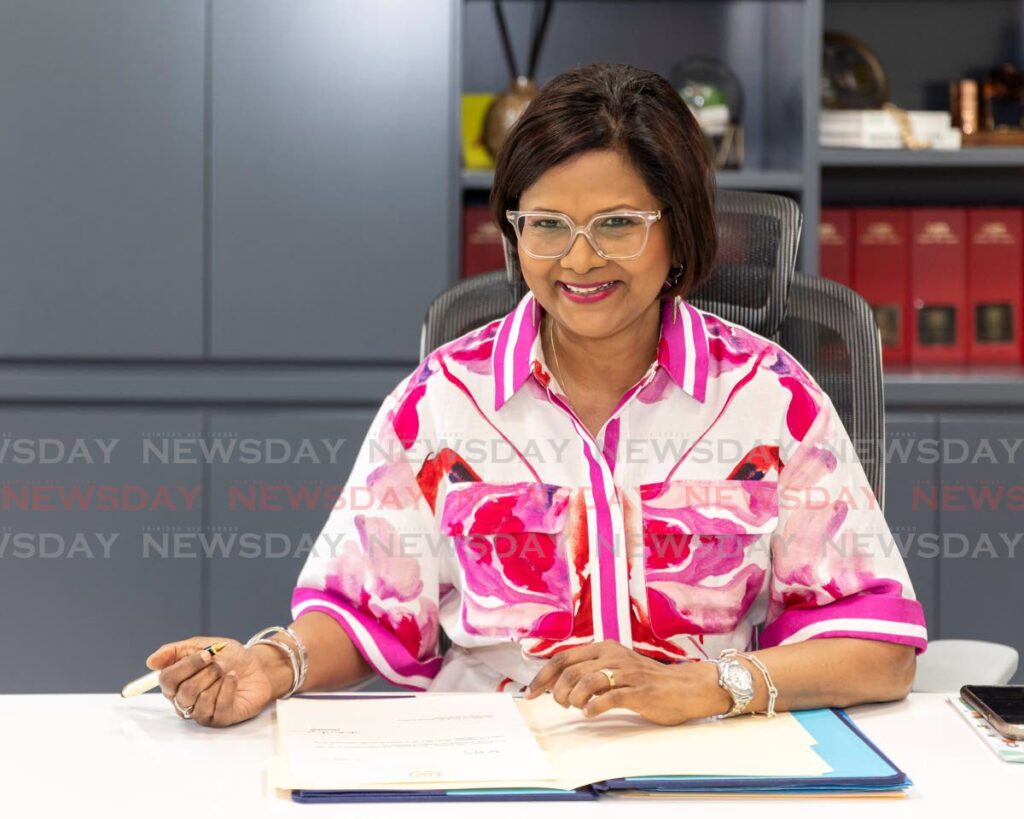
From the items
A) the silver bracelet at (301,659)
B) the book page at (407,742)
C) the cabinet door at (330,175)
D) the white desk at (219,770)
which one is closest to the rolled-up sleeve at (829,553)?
the white desk at (219,770)

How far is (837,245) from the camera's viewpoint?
3.00m

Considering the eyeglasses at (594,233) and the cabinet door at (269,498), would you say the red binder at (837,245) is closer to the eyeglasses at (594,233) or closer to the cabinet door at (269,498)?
the cabinet door at (269,498)

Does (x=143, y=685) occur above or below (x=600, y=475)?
below

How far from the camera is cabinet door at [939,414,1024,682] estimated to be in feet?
8.87

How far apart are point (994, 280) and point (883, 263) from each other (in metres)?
0.26

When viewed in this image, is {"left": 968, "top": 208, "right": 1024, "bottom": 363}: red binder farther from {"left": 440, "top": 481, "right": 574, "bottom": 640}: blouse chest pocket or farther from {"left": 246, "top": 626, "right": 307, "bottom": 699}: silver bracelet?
{"left": 246, "top": 626, "right": 307, "bottom": 699}: silver bracelet

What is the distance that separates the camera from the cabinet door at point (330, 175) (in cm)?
269

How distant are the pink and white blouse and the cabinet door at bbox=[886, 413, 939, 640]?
1.31 m

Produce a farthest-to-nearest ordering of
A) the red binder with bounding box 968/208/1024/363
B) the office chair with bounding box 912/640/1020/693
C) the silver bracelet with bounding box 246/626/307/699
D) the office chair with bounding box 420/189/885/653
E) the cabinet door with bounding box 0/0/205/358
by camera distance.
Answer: the red binder with bounding box 968/208/1024/363 < the cabinet door with bounding box 0/0/205/358 < the office chair with bounding box 420/189/885/653 < the office chair with bounding box 912/640/1020/693 < the silver bracelet with bounding box 246/626/307/699

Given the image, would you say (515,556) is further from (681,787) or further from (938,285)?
(938,285)

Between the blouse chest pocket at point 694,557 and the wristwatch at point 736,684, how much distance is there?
9.2 inches

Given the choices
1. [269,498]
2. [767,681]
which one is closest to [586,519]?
[767,681]

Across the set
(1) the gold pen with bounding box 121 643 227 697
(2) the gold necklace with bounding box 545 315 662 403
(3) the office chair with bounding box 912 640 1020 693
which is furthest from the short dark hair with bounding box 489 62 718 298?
(1) the gold pen with bounding box 121 643 227 697

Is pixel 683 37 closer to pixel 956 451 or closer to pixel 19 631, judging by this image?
pixel 956 451
